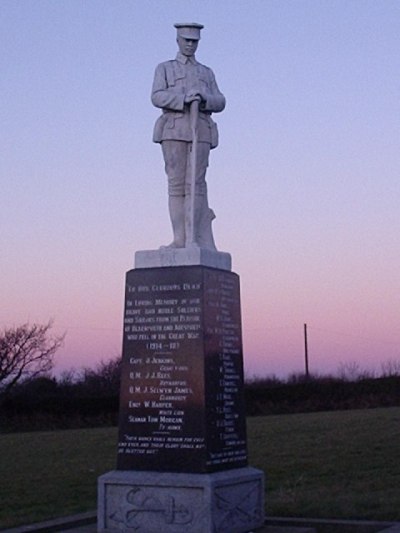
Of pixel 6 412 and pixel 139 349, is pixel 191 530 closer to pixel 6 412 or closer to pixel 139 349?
pixel 139 349

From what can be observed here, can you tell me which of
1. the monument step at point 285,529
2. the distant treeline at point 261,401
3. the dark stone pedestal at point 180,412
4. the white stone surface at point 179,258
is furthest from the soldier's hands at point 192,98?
the distant treeline at point 261,401

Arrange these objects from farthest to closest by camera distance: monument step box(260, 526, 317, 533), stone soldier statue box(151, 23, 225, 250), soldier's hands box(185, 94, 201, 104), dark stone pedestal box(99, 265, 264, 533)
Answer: stone soldier statue box(151, 23, 225, 250), soldier's hands box(185, 94, 201, 104), monument step box(260, 526, 317, 533), dark stone pedestal box(99, 265, 264, 533)

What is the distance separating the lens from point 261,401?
173 feet

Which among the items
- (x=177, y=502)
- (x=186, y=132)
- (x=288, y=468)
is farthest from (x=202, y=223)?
(x=288, y=468)

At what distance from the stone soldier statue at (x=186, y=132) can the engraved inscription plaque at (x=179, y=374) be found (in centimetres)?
71

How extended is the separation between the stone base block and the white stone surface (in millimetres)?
2318

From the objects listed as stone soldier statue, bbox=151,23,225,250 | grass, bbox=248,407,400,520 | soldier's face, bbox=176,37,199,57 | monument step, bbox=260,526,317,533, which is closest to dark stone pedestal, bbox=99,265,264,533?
monument step, bbox=260,526,317,533

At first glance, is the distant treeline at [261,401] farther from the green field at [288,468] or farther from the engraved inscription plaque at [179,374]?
the engraved inscription plaque at [179,374]

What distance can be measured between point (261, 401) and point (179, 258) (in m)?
39.7

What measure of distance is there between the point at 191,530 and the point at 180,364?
179 centimetres

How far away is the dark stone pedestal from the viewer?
1296 cm

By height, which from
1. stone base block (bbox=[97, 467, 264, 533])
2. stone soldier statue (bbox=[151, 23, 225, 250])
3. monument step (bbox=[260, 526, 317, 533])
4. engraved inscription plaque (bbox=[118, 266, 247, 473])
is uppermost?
stone soldier statue (bbox=[151, 23, 225, 250])

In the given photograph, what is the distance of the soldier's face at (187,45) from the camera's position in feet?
46.1

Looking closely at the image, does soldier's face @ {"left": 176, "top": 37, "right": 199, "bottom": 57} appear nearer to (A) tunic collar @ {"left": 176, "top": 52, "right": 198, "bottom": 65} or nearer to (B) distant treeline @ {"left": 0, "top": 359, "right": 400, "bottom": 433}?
(A) tunic collar @ {"left": 176, "top": 52, "right": 198, "bottom": 65}
